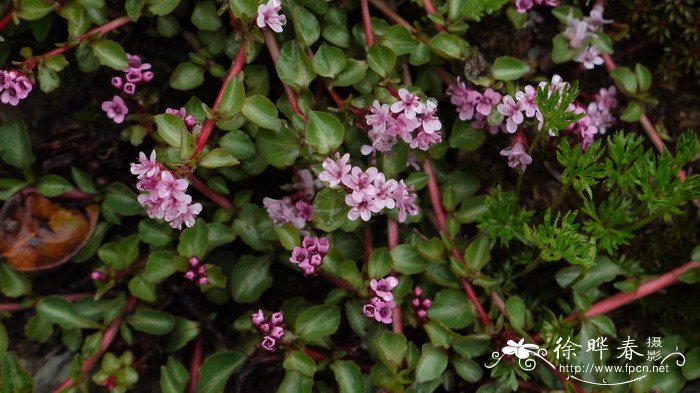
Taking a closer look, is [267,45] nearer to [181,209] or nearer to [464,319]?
[181,209]

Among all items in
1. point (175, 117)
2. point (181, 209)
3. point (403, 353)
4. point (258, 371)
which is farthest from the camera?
point (258, 371)

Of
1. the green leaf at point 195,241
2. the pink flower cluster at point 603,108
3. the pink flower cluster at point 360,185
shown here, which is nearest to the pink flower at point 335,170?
the pink flower cluster at point 360,185

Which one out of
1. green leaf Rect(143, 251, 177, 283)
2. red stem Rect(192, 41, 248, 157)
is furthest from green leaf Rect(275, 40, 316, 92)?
green leaf Rect(143, 251, 177, 283)

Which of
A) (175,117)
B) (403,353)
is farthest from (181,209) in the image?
(403,353)

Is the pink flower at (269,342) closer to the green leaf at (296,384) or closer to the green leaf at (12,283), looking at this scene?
the green leaf at (296,384)

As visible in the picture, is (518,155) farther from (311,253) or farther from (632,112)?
(311,253)

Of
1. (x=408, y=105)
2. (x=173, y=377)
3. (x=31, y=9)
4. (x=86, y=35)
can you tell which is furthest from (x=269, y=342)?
(x=31, y=9)
